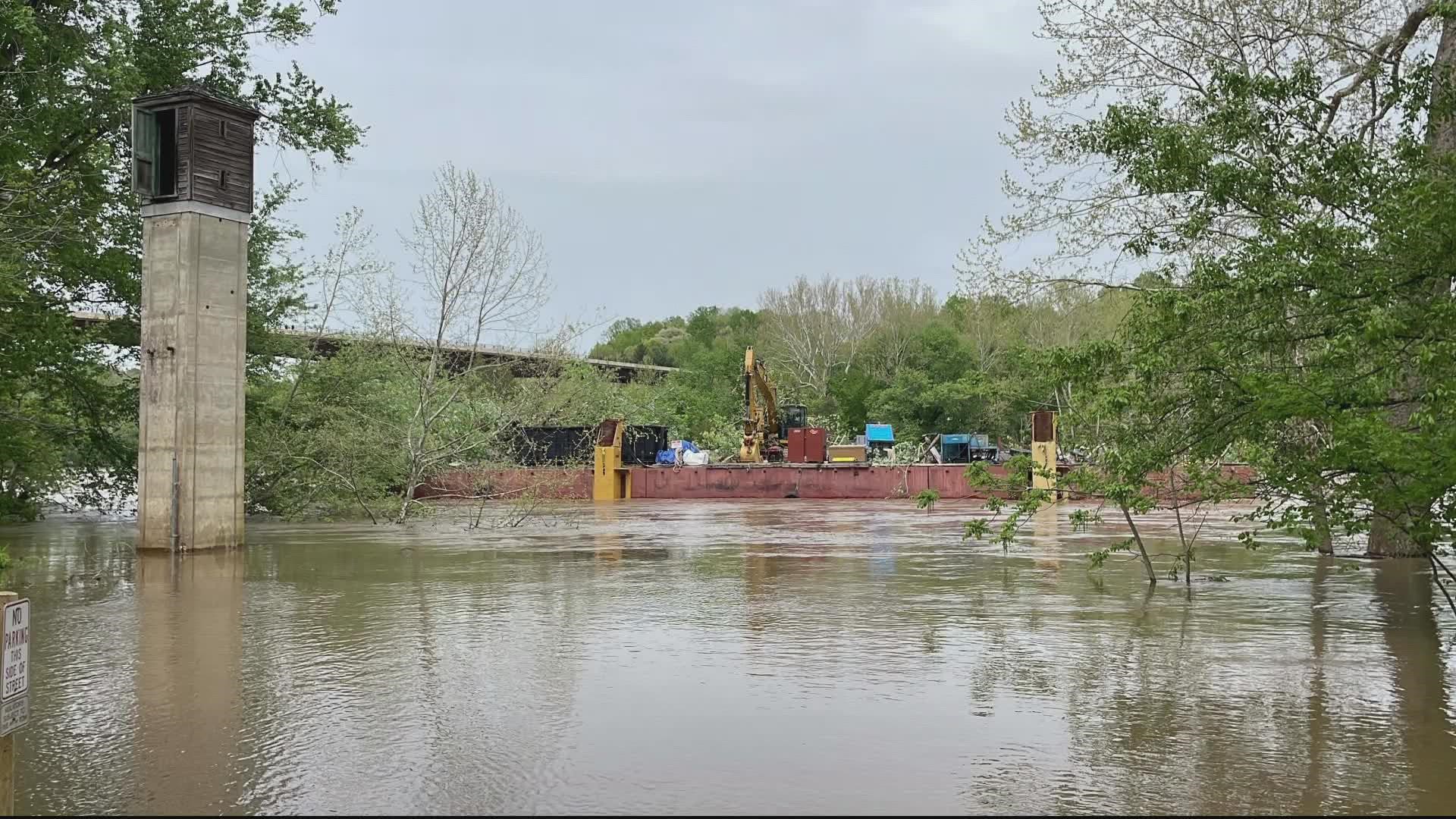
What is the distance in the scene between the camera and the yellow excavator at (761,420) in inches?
2100

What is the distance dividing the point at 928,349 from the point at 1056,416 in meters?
61.1

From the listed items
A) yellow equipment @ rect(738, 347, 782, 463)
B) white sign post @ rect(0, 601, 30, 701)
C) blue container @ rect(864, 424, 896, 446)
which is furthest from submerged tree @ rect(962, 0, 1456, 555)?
blue container @ rect(864, 424, 896, 446)

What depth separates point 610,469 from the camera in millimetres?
48156

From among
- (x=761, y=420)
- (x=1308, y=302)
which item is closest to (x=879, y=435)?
(x=761, y=420)

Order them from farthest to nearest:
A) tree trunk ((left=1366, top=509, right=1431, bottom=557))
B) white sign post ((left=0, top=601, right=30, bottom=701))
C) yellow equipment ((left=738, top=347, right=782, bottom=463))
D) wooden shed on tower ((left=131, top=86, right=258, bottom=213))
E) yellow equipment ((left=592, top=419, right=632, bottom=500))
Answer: yellow equipment ((left=738, top=347, right=782, bottom=463)), yellow equipment ((left=592, top=419, right=632, bottom=500)), wooden shed on tower ((left=131, top=86, right=258, bottom=213)), tree trunk ((left=1366, top=509, right=1431, bottom=557)), white sign post ((left=0, top=601, right=30, bottom=701))

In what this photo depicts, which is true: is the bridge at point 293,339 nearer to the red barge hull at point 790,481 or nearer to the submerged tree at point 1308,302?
the red barge hull at point 790,481

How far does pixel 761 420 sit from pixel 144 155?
37986 millimetres

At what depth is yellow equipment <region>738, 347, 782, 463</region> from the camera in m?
53.2

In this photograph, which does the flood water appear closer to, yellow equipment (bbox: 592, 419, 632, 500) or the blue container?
yellow equipment (bbox: 592, 419, 632, 500)

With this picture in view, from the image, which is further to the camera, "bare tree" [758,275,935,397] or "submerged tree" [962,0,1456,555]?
"bare tree" [758,275,935,397]

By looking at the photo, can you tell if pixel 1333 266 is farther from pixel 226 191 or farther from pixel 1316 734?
pixel 226 191

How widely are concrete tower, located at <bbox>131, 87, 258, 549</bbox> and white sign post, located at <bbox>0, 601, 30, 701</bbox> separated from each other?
16.1 m

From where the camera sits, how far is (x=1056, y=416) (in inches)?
548

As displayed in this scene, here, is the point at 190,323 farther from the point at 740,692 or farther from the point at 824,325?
the point at 824,325
